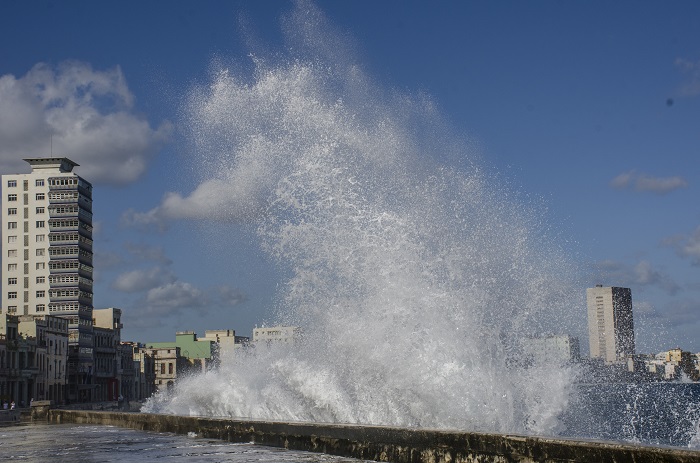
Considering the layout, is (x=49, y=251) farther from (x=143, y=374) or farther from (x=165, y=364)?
(x=165, y=364)

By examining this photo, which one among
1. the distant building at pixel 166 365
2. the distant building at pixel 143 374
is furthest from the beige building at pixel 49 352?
the distant building at pixel 166 365

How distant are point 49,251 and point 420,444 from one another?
4204 inches

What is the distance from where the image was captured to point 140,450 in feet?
48.6

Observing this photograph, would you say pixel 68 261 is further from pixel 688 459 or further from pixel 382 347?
pixel 688 459

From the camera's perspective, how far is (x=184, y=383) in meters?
31.3

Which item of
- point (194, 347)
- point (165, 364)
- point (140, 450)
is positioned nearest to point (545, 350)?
point (140, 450)

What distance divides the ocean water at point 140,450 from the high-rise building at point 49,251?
308ft

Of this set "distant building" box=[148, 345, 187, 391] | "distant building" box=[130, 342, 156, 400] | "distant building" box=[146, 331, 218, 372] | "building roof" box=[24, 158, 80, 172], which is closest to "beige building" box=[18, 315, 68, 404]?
"building roof" box=[24, 158, 80, 172]

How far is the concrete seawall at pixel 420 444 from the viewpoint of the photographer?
848 cm

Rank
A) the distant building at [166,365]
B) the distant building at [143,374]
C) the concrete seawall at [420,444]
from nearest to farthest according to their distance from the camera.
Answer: the concrete seawall at [420,444] < the distant building at [143,374] < the distant building at [166,365]

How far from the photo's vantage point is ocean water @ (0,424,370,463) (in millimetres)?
Result: 12766

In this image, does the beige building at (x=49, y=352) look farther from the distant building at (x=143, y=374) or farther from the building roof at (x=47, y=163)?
the distant building at (x=143, y=374)

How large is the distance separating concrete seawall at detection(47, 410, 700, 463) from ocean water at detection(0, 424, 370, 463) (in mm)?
287

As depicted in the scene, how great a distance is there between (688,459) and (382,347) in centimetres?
1353
